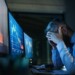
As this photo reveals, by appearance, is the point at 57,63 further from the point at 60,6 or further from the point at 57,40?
the point at 60,6

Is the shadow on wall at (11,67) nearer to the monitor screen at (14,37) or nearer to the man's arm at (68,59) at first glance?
the monitor screen at (14,37)

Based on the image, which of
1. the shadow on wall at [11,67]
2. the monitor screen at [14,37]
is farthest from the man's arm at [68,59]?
the shadow on wall at [11,67]

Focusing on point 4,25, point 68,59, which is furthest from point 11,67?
point 68,59

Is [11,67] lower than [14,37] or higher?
lower

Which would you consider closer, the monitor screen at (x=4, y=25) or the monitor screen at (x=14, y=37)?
the monitor screen at (x=4, y=25)

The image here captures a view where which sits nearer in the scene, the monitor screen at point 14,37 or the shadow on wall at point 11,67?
the shadow on wall at point 11,67

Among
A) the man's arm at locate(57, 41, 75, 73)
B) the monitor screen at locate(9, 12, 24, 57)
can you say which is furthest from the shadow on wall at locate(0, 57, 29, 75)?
the man's arm at locate(57, 41, 75, 73)

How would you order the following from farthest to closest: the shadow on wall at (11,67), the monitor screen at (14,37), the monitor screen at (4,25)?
the monitor screen at (14,37)
the monitor screen at (4,25)
the shadow on wall at (11,67)

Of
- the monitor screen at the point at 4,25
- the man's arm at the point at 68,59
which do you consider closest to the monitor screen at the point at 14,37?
the monitor screen at the point at 4,25

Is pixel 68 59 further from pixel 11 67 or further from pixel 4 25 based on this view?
pixel 11 67

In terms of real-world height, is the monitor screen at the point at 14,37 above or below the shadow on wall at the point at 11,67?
above

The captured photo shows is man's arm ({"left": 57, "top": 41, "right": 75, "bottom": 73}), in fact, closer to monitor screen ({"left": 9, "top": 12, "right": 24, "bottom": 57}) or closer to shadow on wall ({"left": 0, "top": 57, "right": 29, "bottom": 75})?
monitor screen ({"left": 9, "top": 12, "right": 24, "bottom": 57})

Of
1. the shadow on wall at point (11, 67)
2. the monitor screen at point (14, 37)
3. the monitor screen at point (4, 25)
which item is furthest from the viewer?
the monitor screen at point (14, 37)

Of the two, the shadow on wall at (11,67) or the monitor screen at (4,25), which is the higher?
the monitor screen at (4,25)
